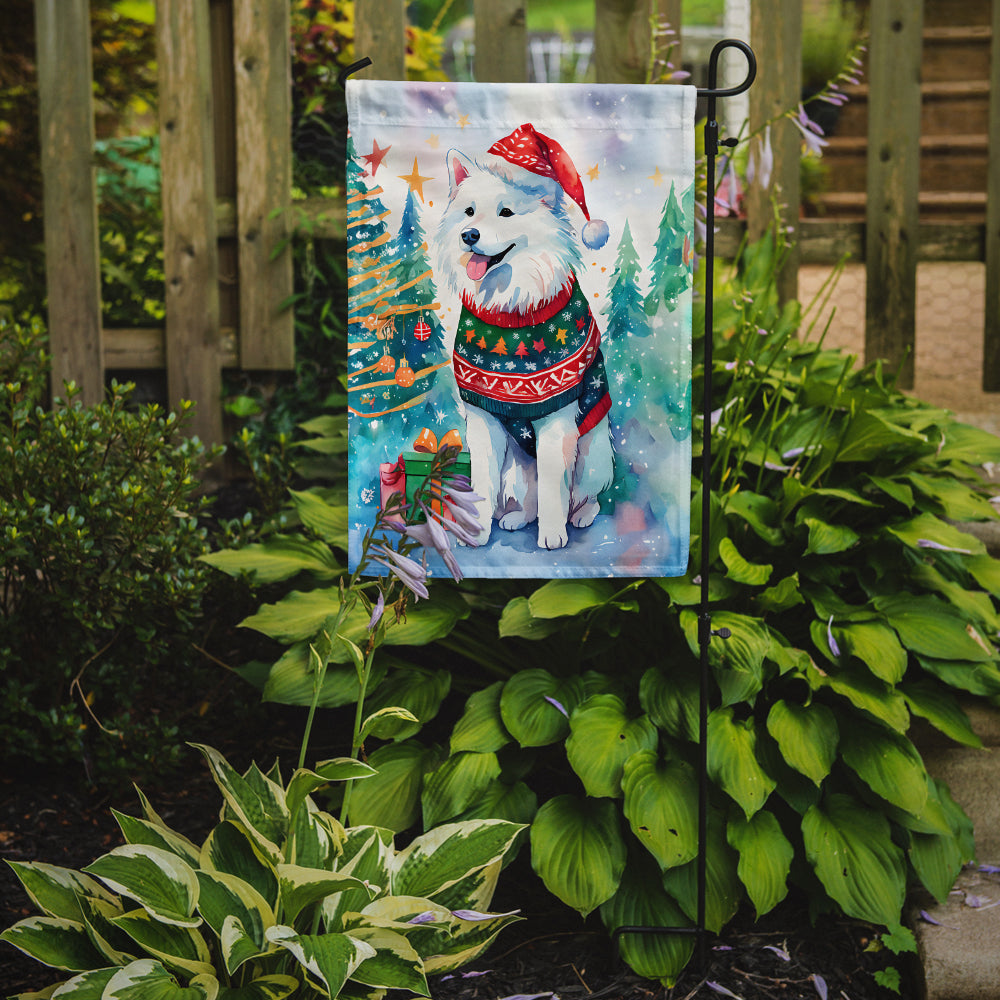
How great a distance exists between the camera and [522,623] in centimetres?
201

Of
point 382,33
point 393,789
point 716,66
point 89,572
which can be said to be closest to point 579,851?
point 393,789

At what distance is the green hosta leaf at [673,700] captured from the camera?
6.38 ft

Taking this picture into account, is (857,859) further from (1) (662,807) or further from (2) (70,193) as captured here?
(2) (70,193)

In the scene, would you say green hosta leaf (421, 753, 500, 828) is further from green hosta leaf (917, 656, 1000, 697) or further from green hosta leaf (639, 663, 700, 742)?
green hosta leaf (917, 656, 1000, 697)

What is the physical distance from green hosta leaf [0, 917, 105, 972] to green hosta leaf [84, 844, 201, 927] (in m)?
0.12

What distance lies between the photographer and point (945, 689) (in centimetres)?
217

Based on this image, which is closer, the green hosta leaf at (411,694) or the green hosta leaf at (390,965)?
the green hosta leaf at (390,965)

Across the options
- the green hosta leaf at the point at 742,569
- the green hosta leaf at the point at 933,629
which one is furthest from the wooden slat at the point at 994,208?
the green hosta leaf at the point at 742,569

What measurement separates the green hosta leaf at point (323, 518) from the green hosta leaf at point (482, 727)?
0.53 meters

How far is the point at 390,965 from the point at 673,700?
767mm

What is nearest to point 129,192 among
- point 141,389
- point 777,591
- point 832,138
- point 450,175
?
point 141,389

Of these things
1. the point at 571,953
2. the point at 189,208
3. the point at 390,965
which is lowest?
the point at 571,953

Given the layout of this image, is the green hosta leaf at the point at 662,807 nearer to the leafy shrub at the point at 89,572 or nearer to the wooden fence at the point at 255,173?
the leafy shrub at the point at 89,572

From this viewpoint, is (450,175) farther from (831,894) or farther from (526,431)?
(831,894)
